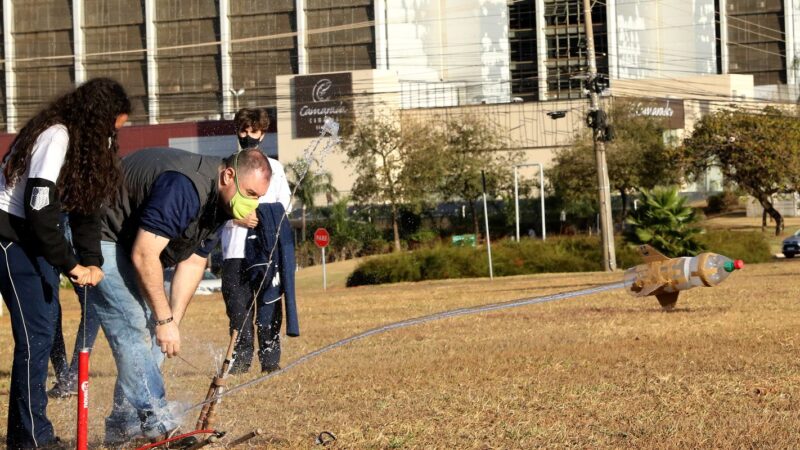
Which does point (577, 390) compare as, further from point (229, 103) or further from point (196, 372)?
point (229, 103)

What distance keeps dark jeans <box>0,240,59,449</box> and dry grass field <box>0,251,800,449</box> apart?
0.34 metres

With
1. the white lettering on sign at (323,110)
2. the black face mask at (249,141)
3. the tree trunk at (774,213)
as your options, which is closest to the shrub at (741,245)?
the tree trunk at (774,213)

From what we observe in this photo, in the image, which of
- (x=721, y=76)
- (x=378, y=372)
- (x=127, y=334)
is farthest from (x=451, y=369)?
(x=721, y=76)

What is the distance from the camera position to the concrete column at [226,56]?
87.8 meters

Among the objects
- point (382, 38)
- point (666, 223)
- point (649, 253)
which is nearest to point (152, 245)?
point (649, 253)

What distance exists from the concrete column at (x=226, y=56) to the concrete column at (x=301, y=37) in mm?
5186

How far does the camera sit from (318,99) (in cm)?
8156

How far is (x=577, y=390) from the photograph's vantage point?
6.99 meters

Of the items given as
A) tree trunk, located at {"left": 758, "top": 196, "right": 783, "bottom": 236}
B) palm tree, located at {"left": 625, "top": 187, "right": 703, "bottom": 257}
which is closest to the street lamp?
tree trunk, located at {"left": 758, "top": 196, "right": 783, "bottom": 236}

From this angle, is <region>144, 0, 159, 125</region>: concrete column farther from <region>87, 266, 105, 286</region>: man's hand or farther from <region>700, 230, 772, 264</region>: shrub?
<region>87, 266, 105, 286</region>: man's hand

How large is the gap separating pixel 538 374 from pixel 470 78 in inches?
3137

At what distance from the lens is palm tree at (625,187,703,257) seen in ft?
91.5

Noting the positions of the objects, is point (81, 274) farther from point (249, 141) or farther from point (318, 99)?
point (318, 99)

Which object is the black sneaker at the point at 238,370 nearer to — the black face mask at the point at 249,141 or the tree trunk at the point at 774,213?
the black face mask at the point at 249,141
